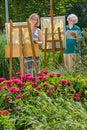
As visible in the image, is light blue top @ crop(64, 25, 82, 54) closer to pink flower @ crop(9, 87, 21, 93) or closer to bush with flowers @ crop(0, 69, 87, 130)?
bush with flowers @ crop(0, 69, 87, 130)

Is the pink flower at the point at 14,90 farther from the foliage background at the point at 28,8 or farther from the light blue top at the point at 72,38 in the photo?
the foliage background at the point at 28,8

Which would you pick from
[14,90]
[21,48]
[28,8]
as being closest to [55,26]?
[21,48]

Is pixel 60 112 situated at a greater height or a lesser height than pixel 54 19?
lesser

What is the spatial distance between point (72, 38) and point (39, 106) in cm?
525

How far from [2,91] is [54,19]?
5154 millimetres

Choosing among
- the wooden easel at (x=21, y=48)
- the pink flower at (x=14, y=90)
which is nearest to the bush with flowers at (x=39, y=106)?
the pink flower at (x=14, y=90)

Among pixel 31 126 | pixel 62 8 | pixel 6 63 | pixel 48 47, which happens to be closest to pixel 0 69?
pixel 6 63

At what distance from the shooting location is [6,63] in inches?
411

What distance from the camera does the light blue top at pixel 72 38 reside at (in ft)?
32.5

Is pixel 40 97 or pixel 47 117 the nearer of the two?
pixel 47 117

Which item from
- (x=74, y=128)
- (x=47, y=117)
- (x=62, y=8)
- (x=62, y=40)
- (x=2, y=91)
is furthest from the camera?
(x=62, y=8)

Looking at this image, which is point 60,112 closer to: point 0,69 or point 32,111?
point 32,111

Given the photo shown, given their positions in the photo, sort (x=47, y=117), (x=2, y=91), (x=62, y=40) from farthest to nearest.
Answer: (x=62, y=40) → (x=2, y=91) → (x=47, y=117)

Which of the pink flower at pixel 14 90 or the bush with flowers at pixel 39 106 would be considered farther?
the pink flower at pixel 14 90
